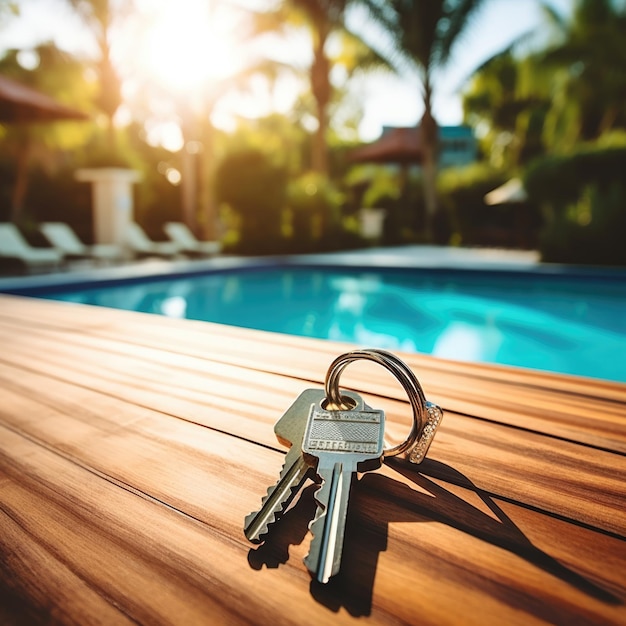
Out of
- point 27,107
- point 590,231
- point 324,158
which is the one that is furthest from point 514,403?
point 324,158

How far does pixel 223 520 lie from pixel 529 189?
15529 millimetres

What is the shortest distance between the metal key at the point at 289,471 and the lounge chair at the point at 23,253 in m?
9.05

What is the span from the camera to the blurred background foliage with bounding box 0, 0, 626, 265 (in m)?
14.3

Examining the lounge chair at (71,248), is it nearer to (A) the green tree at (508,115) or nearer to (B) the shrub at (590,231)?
(B) the shrub at (590,231)

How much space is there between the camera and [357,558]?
1.08 metres

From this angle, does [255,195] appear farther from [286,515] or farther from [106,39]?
[286,515]

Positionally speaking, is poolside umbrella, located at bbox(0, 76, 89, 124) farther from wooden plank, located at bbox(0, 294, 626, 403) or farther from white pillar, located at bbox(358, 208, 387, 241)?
white pillar, located at bbox(358, 208, 387, 241)

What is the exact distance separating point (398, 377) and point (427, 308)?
741 cm

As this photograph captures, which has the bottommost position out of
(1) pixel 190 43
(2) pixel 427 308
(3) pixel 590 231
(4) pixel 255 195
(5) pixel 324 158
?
(2) pixel 427 308

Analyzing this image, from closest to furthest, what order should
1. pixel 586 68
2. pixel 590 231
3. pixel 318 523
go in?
pixel 318 523 < pixel 590 231 < pixel 586 68

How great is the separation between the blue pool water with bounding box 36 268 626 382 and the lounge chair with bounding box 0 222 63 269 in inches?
69.6

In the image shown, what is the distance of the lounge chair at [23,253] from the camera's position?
30.0 ft

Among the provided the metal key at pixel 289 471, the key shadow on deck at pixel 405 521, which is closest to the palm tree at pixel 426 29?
the metal key at pixel 289 471

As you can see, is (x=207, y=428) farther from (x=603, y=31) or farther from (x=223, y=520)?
(x=603, y=31)
